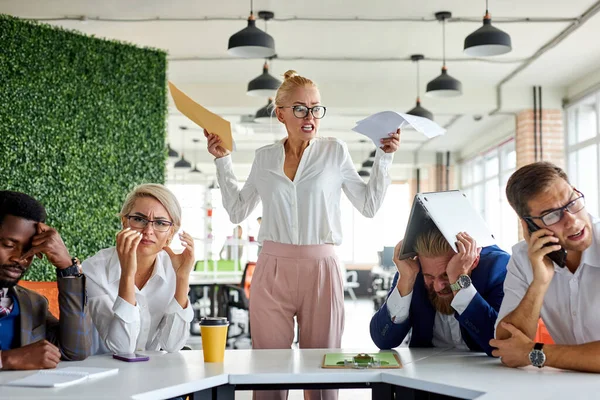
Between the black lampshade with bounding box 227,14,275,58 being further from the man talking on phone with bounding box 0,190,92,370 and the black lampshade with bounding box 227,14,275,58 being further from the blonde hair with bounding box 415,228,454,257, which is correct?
the man talking on phone with bounding box 0,190,92,370

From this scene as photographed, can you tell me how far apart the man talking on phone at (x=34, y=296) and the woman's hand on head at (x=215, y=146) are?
87cm

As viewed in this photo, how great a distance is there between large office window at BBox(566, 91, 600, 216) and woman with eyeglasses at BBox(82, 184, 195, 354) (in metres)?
8.26

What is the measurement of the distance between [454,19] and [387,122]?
5.16 m

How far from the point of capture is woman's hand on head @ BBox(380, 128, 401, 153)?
2713 mm

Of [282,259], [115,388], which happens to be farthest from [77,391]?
[282,259]

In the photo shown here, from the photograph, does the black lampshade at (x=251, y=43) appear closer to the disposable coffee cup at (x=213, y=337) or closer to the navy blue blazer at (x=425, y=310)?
the navy blue blazer at (x=425, y=310)

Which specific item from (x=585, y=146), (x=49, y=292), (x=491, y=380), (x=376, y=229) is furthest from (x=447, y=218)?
(x=376, y=229)

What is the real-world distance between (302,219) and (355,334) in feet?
22.4

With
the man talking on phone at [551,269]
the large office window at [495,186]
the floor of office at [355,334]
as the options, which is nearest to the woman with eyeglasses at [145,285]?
the man talking on phone at [551,269]

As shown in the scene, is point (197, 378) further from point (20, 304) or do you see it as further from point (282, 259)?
point (282, 259)

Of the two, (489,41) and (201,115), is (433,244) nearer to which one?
(201,115)

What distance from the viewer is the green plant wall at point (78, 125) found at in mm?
5746

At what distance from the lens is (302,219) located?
9.05 feet

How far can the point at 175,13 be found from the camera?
7258mm
